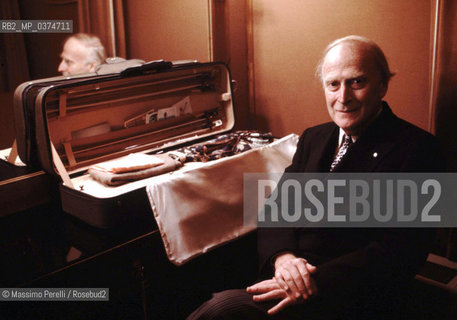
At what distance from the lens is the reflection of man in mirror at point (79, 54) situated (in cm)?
271

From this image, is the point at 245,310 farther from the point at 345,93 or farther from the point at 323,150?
the point at 345,93

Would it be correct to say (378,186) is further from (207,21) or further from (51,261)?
(207,21)

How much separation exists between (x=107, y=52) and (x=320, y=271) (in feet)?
8.17

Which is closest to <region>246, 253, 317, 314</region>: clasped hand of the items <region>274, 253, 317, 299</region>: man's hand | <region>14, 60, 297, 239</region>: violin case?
<region>274, 253, 317, 299</region>: man's hand

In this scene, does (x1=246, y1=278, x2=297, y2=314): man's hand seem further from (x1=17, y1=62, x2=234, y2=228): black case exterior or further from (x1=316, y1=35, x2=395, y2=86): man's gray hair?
(x1=316, y1=35, x2=395, y2=86): man's gray hair

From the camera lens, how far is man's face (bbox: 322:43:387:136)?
4.42ft

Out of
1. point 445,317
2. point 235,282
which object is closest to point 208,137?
point 235,282

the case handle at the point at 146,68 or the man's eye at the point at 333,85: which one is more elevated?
the case handle at the point at 146,68

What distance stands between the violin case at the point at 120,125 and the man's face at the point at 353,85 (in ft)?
1.52

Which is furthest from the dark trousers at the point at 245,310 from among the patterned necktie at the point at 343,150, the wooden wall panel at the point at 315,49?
the wooden wall panel at the point at 315,49

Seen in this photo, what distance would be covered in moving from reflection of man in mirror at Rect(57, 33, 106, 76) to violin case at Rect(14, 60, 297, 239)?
1014 mm

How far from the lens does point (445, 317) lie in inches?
65.1

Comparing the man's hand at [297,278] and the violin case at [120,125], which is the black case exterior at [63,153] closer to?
the violin case at [120,125]

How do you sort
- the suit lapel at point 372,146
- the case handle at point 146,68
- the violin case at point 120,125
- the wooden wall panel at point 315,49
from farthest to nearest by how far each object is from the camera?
the wooden wall panel at point 315,49 → the case handle at point 146,68 → the violin case at point 120,125 → the suit lapel at point 372,146
